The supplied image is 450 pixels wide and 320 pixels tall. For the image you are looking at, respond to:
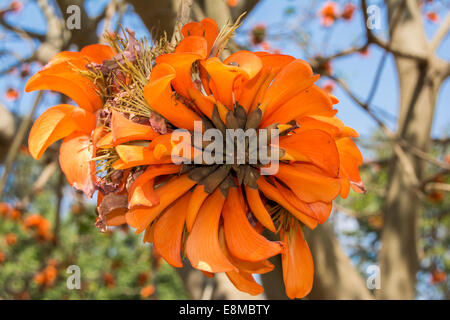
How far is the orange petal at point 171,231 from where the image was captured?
54 cm

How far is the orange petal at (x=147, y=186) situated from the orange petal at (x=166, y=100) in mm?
62

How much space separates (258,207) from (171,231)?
125 mm

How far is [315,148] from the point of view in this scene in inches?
20.8

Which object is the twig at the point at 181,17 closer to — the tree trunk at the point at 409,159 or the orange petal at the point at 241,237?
the orange petal at the point at 241,237

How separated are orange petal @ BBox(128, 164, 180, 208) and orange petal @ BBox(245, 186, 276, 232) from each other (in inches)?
4.1

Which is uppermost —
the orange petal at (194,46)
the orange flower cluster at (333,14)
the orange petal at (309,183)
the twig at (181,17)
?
the orange flower cluster at (333,14)

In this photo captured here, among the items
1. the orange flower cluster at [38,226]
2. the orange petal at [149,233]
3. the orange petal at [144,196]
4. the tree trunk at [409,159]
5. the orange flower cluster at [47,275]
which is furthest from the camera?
the orange flower cluster at [38,226]

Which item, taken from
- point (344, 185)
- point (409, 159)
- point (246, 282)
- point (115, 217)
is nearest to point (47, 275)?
point (409, 159)

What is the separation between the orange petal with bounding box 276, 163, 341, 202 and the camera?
0.53 m

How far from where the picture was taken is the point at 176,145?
19.0 inches

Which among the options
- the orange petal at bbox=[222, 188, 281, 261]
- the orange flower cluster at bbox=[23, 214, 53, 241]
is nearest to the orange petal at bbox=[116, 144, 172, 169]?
the orange petal at bbox=[222, 188, 281, 261]

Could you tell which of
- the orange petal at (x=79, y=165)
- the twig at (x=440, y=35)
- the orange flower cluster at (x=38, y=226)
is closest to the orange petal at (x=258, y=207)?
the orange petal at (x=79, y=165)

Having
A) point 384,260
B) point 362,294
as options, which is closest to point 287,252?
point 362,294

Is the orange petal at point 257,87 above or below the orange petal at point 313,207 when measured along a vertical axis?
above
